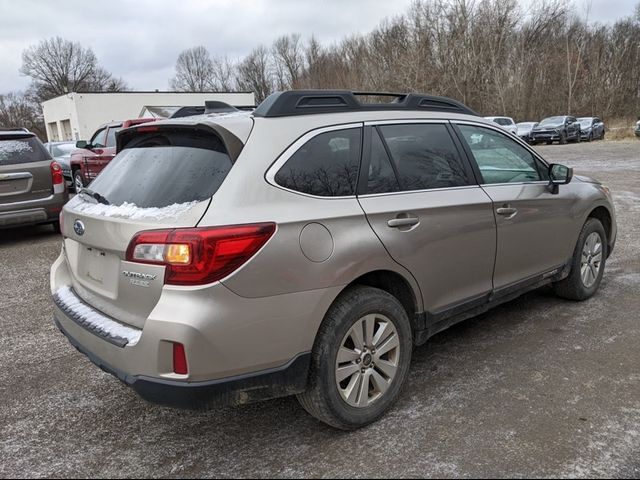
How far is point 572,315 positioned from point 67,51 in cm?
8685

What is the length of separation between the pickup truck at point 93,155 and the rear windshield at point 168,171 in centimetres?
768

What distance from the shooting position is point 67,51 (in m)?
76.1

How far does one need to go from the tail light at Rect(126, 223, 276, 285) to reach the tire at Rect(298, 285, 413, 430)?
1.98 feet

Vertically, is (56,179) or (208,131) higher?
(208,131)

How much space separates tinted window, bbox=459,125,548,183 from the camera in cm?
371

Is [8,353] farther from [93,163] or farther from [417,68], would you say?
[417,68]

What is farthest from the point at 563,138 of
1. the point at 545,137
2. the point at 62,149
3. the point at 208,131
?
the point at 208,131

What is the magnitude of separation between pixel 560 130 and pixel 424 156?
30.8 m

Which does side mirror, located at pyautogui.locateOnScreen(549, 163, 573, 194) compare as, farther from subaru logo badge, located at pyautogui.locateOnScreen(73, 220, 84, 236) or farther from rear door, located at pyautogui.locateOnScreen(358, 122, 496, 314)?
subaru logo badge, located at pyautogui.locateOnScreen(73, 220, 84, 236)

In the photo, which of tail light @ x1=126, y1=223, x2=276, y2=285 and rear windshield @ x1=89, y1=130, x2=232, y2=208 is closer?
tail light @ x1=126, y1=223, x2=276, y2=285

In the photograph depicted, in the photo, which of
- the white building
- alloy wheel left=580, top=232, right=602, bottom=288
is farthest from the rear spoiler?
the white building

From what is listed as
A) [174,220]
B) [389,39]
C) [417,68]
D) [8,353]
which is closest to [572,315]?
[174,220]

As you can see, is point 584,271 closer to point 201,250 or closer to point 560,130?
point 201,250

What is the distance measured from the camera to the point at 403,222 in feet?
9.56
